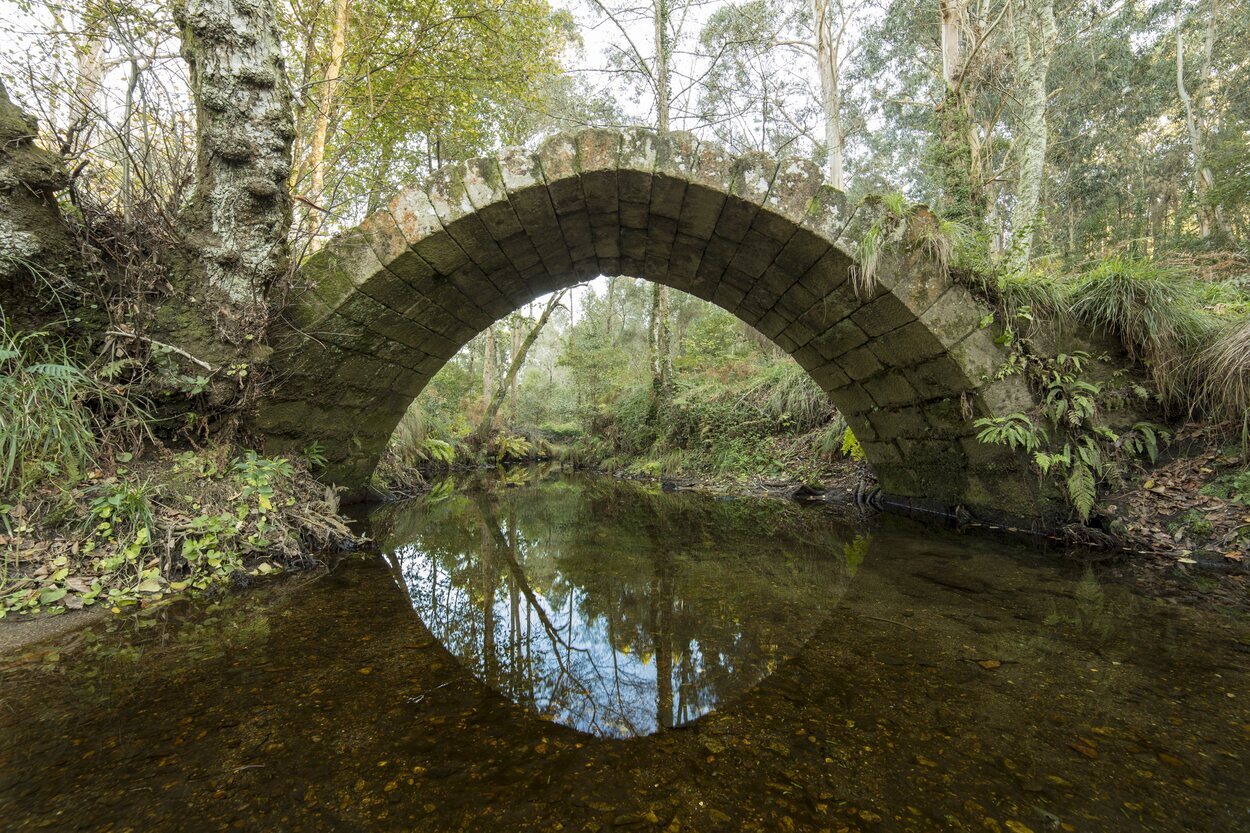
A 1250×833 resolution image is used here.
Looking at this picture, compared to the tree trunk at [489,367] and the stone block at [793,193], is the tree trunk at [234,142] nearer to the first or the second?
the stone block at [793,193]

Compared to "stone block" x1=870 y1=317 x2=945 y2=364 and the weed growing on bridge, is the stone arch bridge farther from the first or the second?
the weed growing on bridge

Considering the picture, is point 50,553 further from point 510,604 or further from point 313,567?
point 510,604

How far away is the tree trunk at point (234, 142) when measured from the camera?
125 inches

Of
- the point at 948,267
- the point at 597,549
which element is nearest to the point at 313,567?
the point at 597,549

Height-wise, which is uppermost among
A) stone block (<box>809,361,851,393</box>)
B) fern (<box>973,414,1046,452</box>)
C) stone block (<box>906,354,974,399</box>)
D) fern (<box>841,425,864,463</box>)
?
stone block (<box>809,361,851,393</box>)

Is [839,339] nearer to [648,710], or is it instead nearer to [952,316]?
[952,316]

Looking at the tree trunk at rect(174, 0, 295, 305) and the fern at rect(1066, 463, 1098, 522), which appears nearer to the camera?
the tree trunk at rect(174, 0, 295, 305)

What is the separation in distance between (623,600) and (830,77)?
1309 cm

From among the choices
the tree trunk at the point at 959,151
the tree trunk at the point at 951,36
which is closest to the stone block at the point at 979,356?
the tree trunk at the point at 959,151

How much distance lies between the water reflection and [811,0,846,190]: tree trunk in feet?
29.7

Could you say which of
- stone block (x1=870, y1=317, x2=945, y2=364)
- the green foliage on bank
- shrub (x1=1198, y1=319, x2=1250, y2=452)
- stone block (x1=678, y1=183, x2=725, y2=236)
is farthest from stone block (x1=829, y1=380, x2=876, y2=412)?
the green foliage on bank

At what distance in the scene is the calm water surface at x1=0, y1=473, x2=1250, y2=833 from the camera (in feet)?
3.43

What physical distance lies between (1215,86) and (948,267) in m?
24.1

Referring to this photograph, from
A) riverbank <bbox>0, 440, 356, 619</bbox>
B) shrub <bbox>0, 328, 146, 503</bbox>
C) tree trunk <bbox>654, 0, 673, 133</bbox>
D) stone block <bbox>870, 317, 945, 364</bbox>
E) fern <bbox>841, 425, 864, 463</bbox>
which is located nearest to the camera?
riverbank <bbox>0, 440, 356, 619</bbox>
